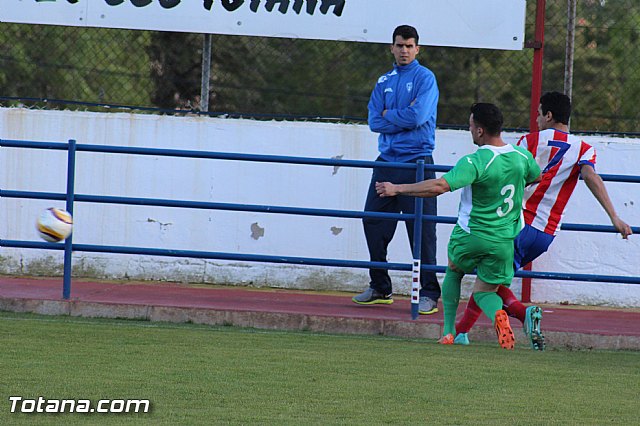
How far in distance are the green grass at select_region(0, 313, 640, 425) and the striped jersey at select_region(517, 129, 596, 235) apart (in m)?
0.92

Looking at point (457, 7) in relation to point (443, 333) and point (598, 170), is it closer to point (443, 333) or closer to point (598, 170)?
point (598, 170)

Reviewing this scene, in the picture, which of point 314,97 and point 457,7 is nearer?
point 457,7

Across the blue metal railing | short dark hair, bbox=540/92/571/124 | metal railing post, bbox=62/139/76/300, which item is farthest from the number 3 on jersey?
metal railing post, bbox=62/139/76/300

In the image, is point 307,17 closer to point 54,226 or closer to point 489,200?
point 54,226

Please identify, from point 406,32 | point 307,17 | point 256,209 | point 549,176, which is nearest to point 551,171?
point 549,176

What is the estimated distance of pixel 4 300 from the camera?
8.87m

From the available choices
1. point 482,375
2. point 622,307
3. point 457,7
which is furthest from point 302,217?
point 482,375

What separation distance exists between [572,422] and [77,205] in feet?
20.5

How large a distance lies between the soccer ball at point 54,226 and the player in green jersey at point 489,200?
266 centimetres

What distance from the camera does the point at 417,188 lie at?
283 inches

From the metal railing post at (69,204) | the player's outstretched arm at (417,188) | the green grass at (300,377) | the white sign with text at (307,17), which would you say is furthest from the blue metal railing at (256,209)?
the white sign with text at (307,17)

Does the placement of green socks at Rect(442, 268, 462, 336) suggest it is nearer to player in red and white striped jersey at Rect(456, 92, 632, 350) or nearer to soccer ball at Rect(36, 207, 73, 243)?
player in red and white striped jersey at Rect(456, 92, 632, 350)

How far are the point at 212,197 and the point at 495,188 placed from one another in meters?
3.68

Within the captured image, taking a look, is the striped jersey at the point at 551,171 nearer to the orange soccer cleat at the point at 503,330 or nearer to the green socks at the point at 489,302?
the green socks at the point at 489,302
